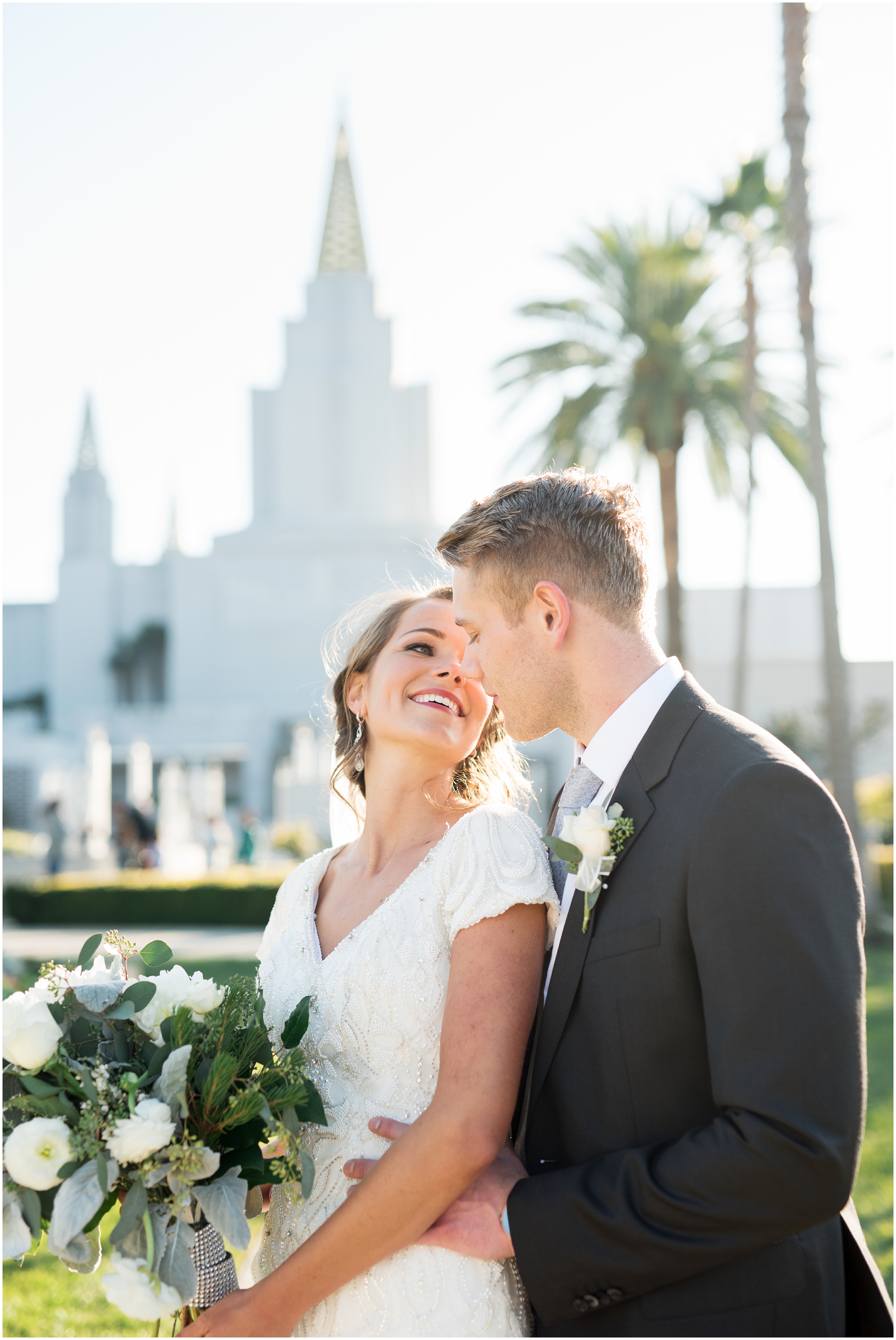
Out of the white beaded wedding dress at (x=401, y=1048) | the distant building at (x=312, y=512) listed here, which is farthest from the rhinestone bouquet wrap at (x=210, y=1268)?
the distant building at (x=312, y=512)

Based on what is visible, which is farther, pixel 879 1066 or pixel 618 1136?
pixel 879 1066

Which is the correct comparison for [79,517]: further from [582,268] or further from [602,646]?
[602,646]

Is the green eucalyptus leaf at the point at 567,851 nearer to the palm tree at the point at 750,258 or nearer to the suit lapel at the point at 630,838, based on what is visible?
the suit lapel at the point at 630,838

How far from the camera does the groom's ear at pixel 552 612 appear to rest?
243 centimetres

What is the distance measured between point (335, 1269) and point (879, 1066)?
6.58 metres

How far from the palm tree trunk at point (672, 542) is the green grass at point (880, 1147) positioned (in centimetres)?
830


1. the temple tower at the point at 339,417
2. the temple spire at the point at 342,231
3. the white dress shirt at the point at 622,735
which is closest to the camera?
the white dress shirt at the point at 622,735

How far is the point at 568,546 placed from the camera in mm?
2451

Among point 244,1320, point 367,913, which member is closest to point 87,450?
point 367,913

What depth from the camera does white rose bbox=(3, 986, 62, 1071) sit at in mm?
2191

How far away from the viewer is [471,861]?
98.3 inches

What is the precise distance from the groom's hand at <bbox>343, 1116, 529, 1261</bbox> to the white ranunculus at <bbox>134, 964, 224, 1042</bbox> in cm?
47

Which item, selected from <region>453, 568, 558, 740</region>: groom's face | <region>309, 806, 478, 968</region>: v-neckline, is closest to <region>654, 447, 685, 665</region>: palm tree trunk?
<region>309, 806, 478, 968</region>: v-neckline

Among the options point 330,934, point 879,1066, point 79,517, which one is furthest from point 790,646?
point 330,934
